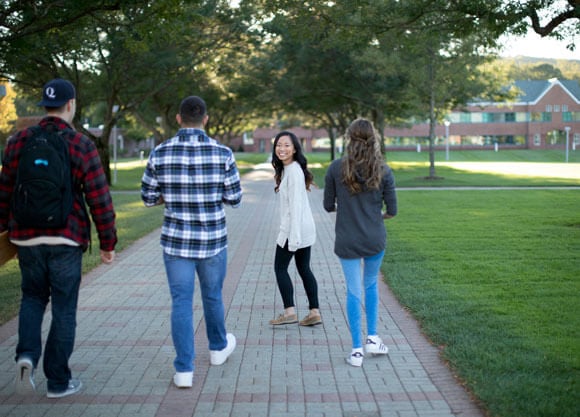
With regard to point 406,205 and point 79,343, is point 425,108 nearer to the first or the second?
point 406,205

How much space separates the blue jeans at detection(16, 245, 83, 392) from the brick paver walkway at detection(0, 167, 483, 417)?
0.26 m

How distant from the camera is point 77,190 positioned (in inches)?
185

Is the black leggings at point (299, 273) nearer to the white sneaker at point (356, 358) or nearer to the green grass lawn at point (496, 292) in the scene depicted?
the green grass lawn at point (496, 292)

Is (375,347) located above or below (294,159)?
below

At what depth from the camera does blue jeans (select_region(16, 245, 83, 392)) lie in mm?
4562

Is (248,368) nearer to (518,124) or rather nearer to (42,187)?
(42,187)

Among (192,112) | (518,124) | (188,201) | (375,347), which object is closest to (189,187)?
(188,201)

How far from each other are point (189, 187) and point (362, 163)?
1.25 metres

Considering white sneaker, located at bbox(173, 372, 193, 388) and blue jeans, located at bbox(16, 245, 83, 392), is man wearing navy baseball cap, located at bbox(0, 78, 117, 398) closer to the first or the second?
blue jeans, located at bbox(16, 245, 83, 392)

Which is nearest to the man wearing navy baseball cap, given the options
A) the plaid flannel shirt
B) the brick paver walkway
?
the brick paver walkway

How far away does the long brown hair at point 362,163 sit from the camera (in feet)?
17.6

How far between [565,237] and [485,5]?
13.7 feet

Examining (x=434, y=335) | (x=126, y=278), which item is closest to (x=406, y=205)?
(x=126, y=278)

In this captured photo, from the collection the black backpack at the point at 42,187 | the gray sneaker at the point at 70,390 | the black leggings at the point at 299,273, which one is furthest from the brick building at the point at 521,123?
the black backpack at the point at 42,187
